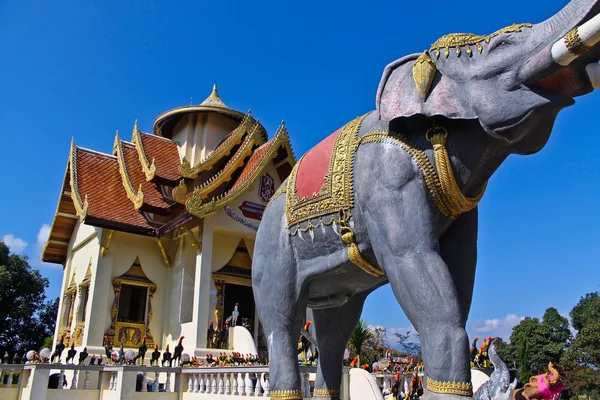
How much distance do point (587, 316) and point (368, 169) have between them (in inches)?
1531

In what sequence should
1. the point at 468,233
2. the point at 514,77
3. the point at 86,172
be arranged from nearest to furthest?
1. the point at 514,77
2. the point at 468,233
3. the point at 86,172

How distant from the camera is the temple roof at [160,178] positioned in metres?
12.7

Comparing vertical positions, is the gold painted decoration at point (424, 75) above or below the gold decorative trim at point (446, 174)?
above

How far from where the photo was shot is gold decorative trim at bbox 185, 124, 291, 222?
39.1 ft

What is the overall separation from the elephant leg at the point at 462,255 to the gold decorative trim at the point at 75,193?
37.8ft

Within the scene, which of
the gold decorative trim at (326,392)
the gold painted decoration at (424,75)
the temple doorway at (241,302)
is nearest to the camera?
the gold painted decoration at (424,75)

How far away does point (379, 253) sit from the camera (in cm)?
223

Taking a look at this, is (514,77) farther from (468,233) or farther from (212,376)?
(212,376)

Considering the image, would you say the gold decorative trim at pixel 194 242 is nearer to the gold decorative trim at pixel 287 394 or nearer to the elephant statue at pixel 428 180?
the elephant statue at pixel 428 180

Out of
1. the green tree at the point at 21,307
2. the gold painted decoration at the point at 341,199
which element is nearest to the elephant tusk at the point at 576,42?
the gold painted decoration at the point at 341,199

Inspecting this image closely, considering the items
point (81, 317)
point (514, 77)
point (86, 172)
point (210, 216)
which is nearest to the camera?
point (514, 77)

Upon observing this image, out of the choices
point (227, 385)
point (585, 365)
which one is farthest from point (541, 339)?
point (227, 385)

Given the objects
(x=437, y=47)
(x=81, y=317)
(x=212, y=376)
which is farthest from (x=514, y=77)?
(x=81, y=317)

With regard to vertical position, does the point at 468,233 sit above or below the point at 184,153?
below
